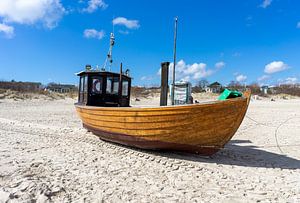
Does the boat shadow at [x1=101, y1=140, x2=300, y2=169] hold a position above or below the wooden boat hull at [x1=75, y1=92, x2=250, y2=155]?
below

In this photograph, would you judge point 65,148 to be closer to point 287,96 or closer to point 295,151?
point 295,151

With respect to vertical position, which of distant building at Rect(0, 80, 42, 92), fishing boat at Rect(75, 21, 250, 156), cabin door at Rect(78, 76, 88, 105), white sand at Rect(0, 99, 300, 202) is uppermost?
distant building at Rect(0, 80, 42, 92)

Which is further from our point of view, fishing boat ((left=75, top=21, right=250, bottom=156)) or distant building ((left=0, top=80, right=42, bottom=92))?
distant building ((left=0, top=80, right=42, bottom=92))

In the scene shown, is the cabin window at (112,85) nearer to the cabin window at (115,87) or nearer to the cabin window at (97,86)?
the cabin window at (115,87)

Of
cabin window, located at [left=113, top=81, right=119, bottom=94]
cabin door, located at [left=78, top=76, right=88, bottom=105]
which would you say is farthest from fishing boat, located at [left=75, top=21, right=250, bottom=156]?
cabin window, located at [left=113, top=81, right=119, bottom=94]

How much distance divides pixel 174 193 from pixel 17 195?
2.46 m

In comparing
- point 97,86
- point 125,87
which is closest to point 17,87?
point 97,86

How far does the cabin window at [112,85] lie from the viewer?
32.6 feet

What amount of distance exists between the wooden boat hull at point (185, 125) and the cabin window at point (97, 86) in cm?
293

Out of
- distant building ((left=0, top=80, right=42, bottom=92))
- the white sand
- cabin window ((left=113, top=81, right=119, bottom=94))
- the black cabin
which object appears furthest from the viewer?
distant building ((left=0, top=80, right=42, bottom=92))

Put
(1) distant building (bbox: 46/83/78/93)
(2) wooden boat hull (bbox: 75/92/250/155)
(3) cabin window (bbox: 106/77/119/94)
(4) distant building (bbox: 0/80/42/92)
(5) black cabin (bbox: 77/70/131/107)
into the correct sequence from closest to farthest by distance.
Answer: (2) wooden boat hull (bbox: 75/92/250/155) < (5) black cabin (bbox: 77/70/131/107) < (3) cabin window (bbox: 106/77/119/94) < (4) distant building (bbox: 0/80/42/92) < (1) distant building (bbox: 46/83/78/93)

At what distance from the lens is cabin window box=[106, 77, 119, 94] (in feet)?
32.6

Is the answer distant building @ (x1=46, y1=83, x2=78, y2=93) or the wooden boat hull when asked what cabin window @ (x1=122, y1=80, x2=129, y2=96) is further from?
distant building @ (x1=46, y1=83, x2=78, y2=93)

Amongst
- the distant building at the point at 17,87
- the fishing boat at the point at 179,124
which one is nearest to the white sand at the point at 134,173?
the fishing boat at the point at 179,124
